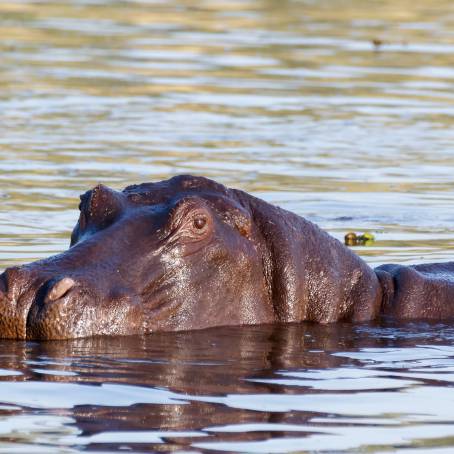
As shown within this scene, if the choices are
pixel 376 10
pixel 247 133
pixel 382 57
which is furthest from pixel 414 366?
pixel 376 10

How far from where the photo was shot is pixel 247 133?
20.2 m

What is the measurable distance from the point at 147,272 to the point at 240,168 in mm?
8317

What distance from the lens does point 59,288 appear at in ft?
28.8

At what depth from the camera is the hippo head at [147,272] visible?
8.91 meters

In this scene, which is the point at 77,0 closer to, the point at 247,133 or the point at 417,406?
the point at 247,133

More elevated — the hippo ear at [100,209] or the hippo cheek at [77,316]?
the hippo ear at [100,209]

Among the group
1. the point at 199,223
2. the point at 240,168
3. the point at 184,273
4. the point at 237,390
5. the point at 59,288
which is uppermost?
the point at 240,168

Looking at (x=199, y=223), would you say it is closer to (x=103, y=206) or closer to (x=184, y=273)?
(x=184, y=273)

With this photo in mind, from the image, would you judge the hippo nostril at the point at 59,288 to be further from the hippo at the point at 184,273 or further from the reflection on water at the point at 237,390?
the reflection on water at the point at 237,390

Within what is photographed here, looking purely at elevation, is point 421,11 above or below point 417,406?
above

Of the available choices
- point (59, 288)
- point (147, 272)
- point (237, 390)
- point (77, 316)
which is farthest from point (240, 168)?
point (237, 390)

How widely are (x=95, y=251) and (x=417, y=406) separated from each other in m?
2.17

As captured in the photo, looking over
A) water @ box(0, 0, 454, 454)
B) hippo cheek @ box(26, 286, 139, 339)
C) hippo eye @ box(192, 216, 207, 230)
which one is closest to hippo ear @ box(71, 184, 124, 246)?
hippo eye @ box(192, 216, 207, 230)

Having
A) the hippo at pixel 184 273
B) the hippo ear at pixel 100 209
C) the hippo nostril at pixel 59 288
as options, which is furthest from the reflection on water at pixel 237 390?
the hippo ear at pixel 100 209
